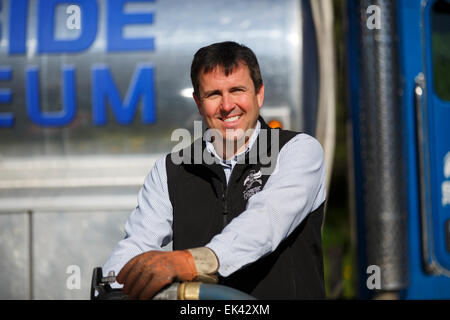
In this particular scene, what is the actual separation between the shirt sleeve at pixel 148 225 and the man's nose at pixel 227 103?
32cm

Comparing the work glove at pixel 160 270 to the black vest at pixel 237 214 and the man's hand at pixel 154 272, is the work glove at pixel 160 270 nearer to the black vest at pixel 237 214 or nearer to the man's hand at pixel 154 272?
the man's hand at pixel 154 272

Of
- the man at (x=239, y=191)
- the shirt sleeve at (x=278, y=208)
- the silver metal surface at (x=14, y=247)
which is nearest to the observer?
the shirt sleeve at (x=278, y=208)

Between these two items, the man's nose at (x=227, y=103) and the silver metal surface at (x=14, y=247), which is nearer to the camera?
the man's nose at (x=227, y=103)

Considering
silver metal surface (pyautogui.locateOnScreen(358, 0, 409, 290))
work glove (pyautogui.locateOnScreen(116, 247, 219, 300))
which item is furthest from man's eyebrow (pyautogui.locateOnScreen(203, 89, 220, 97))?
silver metal surface (pyautogui.locateOnScreen(358, 0, 409, 290))

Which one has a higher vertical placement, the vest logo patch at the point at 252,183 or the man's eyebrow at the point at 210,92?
the man's eyebrow at the point at 210,92

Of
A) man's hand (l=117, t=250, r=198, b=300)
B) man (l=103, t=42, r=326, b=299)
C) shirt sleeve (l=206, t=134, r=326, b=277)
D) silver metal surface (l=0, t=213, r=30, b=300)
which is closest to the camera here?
man's hand (l=117, t=250, r=198, b=300)

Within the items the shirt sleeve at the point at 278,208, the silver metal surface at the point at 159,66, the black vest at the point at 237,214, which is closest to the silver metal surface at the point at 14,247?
the silver metal surface at the point at 159,66

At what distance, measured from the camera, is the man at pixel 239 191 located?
63.9 inches

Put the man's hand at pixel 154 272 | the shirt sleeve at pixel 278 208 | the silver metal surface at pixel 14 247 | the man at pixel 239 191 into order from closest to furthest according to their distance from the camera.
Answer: the man's hand at pixel 154 272
the shirt sleeve at pixel 278 208
the man at pixel 239 191
the silver metal surface at pixel 14 247

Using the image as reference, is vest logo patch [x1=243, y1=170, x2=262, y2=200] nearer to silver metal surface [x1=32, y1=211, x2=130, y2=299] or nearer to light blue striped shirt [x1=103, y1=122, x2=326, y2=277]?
light blue striped shirt [x1=103, y1=122, x2=326, y2=277]

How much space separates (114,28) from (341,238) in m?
4.00

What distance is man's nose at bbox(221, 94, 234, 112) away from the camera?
166 cm

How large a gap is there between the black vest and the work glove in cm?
27

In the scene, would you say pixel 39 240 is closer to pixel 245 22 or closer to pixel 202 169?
pixel 202 169
